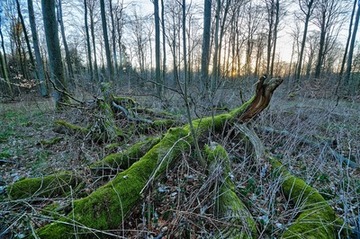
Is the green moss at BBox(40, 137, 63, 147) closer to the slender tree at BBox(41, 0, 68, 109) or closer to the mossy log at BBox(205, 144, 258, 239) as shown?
the slender tree at BBox(41, 0, 68, 109)

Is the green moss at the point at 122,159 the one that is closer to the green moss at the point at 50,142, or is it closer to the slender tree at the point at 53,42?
the green moss at the point at 50,142

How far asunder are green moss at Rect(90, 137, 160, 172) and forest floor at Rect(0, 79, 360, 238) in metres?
0.20

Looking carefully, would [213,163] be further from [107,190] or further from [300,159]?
[300,159]

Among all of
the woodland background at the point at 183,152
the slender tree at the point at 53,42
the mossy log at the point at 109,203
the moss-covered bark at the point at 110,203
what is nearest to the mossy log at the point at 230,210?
the woodland background at the point at 183,152

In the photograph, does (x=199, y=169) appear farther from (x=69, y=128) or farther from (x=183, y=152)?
(x=69, y=128)

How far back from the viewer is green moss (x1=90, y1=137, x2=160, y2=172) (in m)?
2.85

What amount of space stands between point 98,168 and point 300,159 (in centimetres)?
358

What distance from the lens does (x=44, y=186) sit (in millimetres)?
2543

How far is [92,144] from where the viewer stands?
13.0 feet

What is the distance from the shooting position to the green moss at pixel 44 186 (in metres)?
2.39

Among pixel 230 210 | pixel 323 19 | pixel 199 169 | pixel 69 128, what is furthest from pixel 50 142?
pixel 323 19

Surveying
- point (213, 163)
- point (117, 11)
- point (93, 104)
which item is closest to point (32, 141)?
point (93, 104)

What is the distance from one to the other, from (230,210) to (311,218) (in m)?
0.80

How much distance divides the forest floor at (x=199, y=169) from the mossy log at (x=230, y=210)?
0.13m
